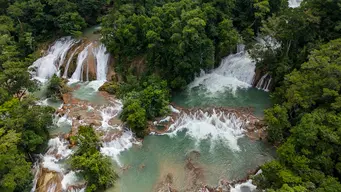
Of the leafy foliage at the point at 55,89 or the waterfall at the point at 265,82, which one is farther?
the waterfall at the point at 265,82

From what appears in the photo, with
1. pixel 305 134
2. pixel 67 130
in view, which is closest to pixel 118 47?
pixel 67 130

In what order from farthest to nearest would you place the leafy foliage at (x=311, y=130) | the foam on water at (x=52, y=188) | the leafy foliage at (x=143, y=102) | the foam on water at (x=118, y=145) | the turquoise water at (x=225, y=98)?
the turquoise water at (x=225, y=98), the leafy foliage at (x=143, y=102), the foam on water at (x=118, y=145), the foam on water at (x=52, y=188), the leafy foliage at (x=311, y=130)

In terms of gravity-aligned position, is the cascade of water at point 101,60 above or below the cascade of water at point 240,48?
below

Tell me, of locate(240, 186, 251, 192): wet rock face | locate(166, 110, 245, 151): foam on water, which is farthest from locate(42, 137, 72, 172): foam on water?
locate(240, 186, 251, 192): wet rock face

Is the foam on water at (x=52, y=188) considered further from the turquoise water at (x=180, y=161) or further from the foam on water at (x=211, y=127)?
the foam on water at (x=211, y=127)

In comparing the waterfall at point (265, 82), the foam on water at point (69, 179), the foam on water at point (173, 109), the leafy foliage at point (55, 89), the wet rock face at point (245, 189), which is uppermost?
the waterfall at point (265, 82)

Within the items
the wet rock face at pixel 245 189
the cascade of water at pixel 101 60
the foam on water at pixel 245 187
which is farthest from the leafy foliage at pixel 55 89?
the wet rock face at pixel 245 189

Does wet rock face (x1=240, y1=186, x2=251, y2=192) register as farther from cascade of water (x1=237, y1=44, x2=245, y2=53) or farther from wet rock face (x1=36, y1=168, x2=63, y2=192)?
cascade of water (x1=237, y1=44, x2=245, y2=53)

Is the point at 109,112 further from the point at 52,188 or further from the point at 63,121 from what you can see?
the point at 52,188
